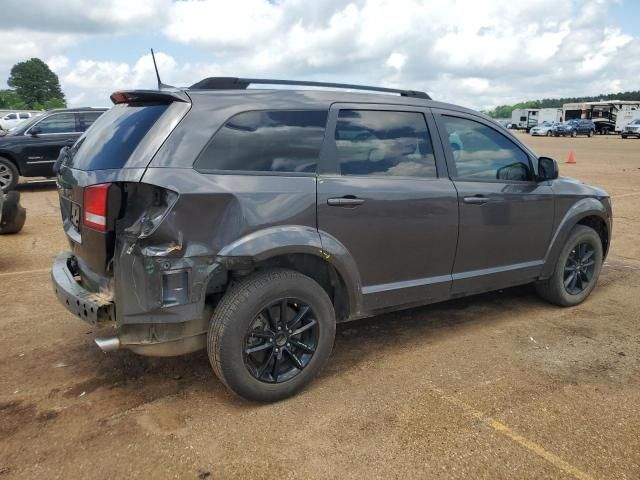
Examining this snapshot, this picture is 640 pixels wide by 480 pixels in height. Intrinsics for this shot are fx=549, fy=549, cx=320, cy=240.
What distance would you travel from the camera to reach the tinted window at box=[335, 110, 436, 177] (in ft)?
11.5

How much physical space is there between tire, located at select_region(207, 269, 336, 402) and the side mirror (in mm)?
2254

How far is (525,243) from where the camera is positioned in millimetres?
4418

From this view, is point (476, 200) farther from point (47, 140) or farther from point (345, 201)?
point (47, 140)

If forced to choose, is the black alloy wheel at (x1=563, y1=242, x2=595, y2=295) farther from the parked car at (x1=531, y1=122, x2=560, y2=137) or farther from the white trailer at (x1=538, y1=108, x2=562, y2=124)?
the white trailer at (x1=538, y1=108, x2=562, y2=124)

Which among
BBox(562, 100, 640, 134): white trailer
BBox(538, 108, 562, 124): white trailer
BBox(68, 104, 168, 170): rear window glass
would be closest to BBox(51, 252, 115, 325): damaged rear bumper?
BBox(68, 104, 168, 170): rear window glass

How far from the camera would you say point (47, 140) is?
11789mm

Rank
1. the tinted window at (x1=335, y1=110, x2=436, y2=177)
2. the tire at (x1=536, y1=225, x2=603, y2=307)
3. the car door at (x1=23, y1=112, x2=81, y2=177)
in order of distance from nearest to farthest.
Answer: the tinted window at (x1=335, y1=110, x2=436, y2=177) < the tire at (x1=536, y1=225, x2=603, y2=307) < the car door at (x1=23, y1=112, x2=81, y2=177)

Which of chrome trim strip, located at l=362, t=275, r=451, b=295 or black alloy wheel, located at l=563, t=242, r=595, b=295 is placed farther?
black alloy wheel, located at l=563, t=242, r=595, b=295

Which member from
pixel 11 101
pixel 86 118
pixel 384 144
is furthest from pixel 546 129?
pixel 11 101

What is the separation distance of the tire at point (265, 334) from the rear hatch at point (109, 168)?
74 cm

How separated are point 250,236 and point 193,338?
651mm

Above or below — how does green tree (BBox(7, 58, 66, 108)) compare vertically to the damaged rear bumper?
above

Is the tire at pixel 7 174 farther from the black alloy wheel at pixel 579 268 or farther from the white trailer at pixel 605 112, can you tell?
the white trailer at pixel 605 112

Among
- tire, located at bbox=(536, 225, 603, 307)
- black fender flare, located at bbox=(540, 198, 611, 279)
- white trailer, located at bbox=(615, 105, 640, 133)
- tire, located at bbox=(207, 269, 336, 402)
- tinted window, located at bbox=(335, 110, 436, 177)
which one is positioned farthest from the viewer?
white trailer, located at bbox=(615, 105, 640, 133)
